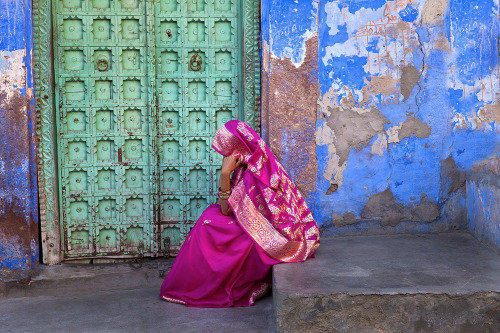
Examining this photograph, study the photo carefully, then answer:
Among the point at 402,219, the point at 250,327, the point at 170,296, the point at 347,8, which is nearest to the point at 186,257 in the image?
the point at 170,296

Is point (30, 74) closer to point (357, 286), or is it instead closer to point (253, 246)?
point (253, 246)

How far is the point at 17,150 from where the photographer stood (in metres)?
4.57

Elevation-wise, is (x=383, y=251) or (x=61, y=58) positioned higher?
(x=61, y=58)

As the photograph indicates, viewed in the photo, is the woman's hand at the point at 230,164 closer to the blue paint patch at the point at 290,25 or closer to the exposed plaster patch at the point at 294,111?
the exposed plaster patch at the point at 294,111

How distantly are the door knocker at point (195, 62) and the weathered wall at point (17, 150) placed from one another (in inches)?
47.5

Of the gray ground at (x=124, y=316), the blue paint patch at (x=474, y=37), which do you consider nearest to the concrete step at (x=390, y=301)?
the gray ground at (x=124, y=316)

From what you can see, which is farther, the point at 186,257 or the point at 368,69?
the point at 368,69

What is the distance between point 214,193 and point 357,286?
1.79m

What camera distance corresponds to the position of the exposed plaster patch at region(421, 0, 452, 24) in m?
4.72

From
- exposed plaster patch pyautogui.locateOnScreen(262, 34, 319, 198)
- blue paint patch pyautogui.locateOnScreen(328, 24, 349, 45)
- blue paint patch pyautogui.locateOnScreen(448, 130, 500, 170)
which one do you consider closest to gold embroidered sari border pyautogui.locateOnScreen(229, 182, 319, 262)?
exposed plaster patch pyautogui.locateOnScreen(262, 34, 319, 198)

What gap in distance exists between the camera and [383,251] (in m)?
4.28

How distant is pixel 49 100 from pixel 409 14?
9.35ft

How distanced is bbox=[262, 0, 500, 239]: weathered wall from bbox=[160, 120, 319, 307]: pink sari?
69 cm

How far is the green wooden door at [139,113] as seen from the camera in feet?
15.7
